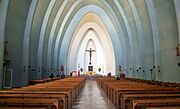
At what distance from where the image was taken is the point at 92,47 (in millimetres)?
43719

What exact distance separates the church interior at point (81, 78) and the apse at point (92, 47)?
17.0 ft

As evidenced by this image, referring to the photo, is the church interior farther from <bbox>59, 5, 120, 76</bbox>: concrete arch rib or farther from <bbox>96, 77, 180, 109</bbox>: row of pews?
<bbox>59, 5, 120, 76</bbox>: concrete arch rib

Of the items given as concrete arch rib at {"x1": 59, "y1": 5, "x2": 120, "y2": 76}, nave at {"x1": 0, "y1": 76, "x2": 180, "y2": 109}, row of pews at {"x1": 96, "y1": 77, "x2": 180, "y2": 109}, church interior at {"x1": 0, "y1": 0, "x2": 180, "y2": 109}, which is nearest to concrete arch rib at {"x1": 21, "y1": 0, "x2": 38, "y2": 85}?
church interior at {"x1": 0, "y1": 0, "x2": 180, "y2": 109}

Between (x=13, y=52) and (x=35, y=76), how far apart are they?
428 cm

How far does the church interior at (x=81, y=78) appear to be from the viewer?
4.39m

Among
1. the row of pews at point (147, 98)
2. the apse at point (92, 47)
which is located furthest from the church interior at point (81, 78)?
the apse at point (92, 47)

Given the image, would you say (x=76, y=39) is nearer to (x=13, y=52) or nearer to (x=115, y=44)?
(x=115, y=44)

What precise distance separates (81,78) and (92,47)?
2565cm

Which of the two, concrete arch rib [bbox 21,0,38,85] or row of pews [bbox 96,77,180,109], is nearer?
row of pews [bbox 96,77,180,109]

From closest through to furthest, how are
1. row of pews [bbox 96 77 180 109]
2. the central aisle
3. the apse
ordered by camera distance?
row of pews [bbox 96 77 180 109]
the central aisle
the apse

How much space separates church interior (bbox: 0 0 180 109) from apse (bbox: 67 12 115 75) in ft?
17.0

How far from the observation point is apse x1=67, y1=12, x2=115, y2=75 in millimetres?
33188

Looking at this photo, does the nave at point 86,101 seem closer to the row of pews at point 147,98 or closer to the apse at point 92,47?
the row of pews at point 147,98

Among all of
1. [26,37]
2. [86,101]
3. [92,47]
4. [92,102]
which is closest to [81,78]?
[26,37]
